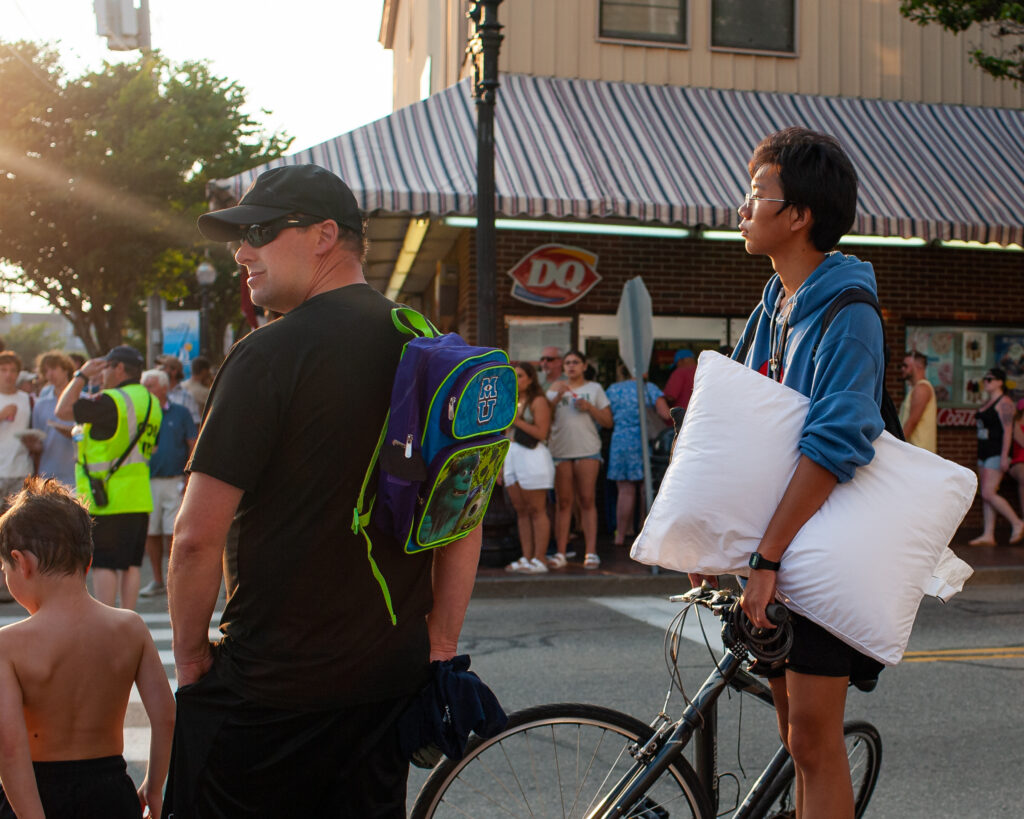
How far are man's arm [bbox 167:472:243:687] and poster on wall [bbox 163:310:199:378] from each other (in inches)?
1027

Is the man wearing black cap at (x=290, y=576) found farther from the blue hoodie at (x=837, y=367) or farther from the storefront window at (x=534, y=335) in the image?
the storefront window at (x=534, y=335)

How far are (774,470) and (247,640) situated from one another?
3.98 feet

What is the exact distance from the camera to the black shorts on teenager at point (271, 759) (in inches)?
85.8

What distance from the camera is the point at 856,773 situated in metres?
3.55

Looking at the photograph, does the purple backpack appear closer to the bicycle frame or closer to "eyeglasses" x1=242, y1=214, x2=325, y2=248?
"eyeglasses" x1=242, y1=214, x2=325, y2=248

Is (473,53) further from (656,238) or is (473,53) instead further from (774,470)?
(774,470)

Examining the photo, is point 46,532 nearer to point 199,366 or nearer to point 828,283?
point 828,283

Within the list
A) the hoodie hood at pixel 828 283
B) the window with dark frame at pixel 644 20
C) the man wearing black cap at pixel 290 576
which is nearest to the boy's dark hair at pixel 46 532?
the man wearing black cap at pixel 290 576

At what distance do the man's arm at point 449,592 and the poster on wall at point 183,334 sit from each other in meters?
26.0

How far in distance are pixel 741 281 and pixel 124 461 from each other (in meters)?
8.60

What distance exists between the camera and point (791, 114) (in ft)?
44.8

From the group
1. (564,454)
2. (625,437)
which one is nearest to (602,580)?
(564,454)

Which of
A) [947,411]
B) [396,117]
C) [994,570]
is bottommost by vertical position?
[994,570]

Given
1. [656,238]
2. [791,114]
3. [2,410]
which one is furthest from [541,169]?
[2,410]
